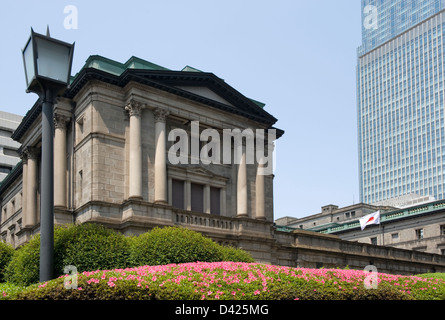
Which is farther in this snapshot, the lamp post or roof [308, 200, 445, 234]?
roof [308, 200, 445, 234]

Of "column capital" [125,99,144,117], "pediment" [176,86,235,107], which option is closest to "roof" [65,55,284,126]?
"pediment" [176,86,235,107]

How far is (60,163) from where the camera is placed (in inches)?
1469

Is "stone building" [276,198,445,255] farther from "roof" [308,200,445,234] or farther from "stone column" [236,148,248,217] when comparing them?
"stone column" [236,148,248,217]

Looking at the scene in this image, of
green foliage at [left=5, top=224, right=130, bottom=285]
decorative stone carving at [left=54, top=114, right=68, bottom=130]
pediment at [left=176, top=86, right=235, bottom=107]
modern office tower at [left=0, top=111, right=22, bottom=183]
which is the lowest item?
green foliage at [left=5, top=224, right=130, bottom=285]

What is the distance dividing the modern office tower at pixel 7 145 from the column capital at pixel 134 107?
236 ft

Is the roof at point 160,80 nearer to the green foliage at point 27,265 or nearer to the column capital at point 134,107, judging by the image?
the column capital at point 134,107

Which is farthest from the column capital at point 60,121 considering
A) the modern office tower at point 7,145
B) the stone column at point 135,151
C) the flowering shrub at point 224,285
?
the modern office tower at point 7,145

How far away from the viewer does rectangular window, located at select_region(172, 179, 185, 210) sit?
38.9m

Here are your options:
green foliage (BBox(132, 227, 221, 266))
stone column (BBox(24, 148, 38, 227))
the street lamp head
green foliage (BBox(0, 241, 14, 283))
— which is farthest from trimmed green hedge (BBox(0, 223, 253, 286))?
stone column (BBox(24, 148, 38, 227))

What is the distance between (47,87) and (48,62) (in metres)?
0.52

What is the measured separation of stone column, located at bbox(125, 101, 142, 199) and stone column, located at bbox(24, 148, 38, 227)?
11.0m

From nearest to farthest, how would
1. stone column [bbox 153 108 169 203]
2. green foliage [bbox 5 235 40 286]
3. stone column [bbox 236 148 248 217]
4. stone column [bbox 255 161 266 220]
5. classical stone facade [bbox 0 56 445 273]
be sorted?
1. green foliage [bbox 5 235 40 286]
2. classical stone facade [bbox 0 56 445 273]
3. stone column [bbox 153 108 169 203]
4. stone column [bbox 236 148 248 217]
5. stone column [bbox 255 161 266 220]

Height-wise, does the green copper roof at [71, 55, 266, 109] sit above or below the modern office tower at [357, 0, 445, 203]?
below
